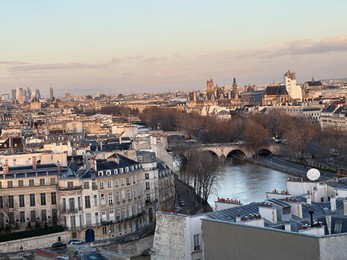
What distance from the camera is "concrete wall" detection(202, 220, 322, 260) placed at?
9570 millimetres

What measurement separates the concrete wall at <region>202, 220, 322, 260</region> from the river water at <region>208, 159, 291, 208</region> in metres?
14.5

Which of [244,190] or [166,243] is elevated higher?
[166,243]

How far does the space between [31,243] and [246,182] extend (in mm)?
16671

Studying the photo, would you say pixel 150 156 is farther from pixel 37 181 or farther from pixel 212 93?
pixel 212 93

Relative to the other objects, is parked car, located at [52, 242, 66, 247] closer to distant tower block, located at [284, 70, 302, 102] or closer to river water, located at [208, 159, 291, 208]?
river water, located at [208, 159, 291, 208]

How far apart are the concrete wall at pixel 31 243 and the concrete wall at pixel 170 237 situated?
281 inches

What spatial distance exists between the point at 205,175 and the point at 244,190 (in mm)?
3887

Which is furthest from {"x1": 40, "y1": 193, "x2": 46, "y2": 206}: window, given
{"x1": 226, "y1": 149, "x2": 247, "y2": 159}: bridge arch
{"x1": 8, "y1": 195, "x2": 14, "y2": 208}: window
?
{"x1": 226, "y1": 149, "x2": 247, "y2": 159}: bridge arch

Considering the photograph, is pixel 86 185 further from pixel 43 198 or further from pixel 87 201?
pixel 43 198

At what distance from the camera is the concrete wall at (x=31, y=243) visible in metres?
18.6

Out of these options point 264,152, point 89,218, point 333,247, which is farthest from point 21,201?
point 264,152

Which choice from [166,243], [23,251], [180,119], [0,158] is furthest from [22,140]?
[180,119]

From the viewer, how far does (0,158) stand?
957 inches

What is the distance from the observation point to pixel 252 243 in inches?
408
